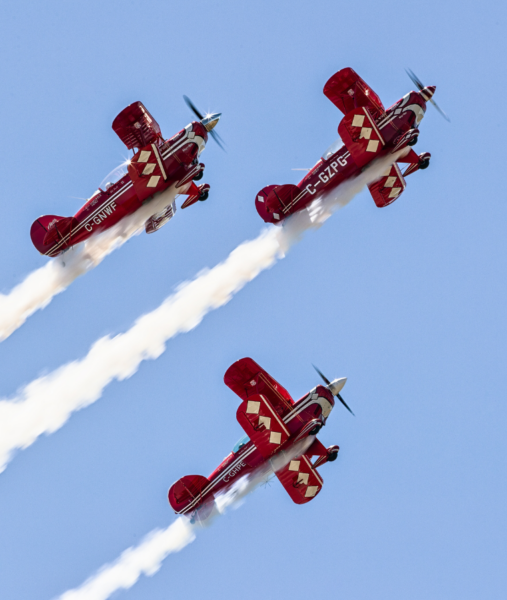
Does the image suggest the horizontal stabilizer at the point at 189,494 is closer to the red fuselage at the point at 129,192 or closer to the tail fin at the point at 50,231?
the red fuselage at the point at 129,192

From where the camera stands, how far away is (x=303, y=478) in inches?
1693

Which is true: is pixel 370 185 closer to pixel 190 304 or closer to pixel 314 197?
pixel 314 197

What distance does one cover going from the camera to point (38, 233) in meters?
43.9

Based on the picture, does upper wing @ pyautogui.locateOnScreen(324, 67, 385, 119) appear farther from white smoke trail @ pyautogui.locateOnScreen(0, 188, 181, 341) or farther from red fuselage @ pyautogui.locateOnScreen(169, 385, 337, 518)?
red fuselage @ pyautogui.locateOnScreen(169, 385, 337, 518)

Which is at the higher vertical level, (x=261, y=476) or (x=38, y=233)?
(x=38, y=233)

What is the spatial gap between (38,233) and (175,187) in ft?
15.7

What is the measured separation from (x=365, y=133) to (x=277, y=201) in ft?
13.0

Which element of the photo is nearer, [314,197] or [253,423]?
[253,423]

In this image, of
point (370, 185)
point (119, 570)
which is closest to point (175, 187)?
point (370, 185)

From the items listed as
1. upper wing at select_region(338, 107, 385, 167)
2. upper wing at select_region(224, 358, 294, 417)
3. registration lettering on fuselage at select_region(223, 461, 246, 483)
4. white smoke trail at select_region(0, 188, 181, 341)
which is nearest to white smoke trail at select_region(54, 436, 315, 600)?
registration lettering on fuselage at select_region(223, 461, 246, 483)

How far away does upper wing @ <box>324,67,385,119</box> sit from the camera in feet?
142

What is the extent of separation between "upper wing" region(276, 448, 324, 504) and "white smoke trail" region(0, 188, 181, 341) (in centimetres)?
914

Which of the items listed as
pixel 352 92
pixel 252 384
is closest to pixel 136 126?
pixel 352 92

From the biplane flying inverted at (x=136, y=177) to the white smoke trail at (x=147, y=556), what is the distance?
9597mm
